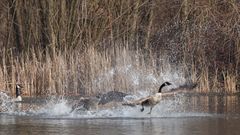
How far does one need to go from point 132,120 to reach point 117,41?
450 inches

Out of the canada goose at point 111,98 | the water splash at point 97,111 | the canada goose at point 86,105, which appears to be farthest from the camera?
the canada goose at point 111,98

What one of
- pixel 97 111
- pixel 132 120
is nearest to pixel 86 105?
pixel 97 111

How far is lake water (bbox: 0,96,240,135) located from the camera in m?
11.7

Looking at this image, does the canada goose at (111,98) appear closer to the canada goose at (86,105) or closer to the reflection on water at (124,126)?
the canada goose at (86,105)

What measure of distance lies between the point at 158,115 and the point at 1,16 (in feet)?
43.9

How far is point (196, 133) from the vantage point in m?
11.2

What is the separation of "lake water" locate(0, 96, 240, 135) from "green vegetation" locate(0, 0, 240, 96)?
4328 millimetres

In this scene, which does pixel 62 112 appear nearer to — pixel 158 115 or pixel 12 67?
pixel 158 115

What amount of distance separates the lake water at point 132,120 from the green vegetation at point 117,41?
14.2 ft

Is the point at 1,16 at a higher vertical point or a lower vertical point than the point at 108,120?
higher

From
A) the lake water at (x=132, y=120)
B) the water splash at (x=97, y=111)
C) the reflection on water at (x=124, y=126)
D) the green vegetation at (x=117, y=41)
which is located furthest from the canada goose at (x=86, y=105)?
the green vegetation at (x=117, y=41)

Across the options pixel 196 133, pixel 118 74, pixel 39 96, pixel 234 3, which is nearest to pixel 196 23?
pixel 234 3

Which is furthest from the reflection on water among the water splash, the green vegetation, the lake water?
the green vegetation

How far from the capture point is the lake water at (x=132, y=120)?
38.2 ft
